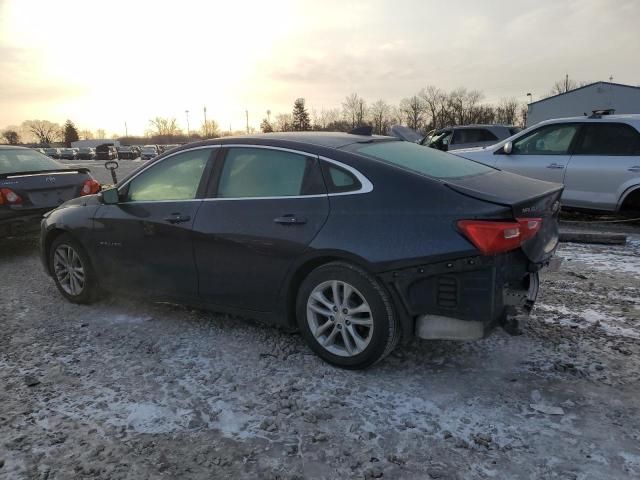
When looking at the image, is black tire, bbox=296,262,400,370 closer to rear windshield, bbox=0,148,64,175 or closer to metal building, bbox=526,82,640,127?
rear windshield, bbox=0,148,64,175

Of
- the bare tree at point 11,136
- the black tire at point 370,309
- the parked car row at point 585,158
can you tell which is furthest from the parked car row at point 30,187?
the bare tree at point 11,136

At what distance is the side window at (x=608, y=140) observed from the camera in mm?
7341

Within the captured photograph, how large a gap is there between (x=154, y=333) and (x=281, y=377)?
1.34 meters

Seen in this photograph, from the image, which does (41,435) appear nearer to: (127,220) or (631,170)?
(127,220)

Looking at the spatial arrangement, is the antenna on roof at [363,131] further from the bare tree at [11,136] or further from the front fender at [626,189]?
the bare tree at [11,136]

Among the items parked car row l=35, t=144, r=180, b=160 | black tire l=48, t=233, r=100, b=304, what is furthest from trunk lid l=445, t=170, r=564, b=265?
parked car row l=35, t=144, r=180, b=160

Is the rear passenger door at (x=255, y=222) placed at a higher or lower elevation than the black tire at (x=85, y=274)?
higher

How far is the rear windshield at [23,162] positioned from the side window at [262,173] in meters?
4.83

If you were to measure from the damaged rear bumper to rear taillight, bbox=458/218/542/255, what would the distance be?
0.19 feet

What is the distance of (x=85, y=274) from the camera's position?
4734 millimetres

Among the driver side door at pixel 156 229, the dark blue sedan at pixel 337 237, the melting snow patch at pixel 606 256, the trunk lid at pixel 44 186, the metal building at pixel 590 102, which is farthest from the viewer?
the metal building at pixel 590 102

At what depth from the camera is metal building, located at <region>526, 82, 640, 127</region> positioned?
45.1 metres

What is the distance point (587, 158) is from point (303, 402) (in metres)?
6.50

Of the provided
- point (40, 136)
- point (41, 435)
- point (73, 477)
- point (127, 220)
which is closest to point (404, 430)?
point (73, 477)
